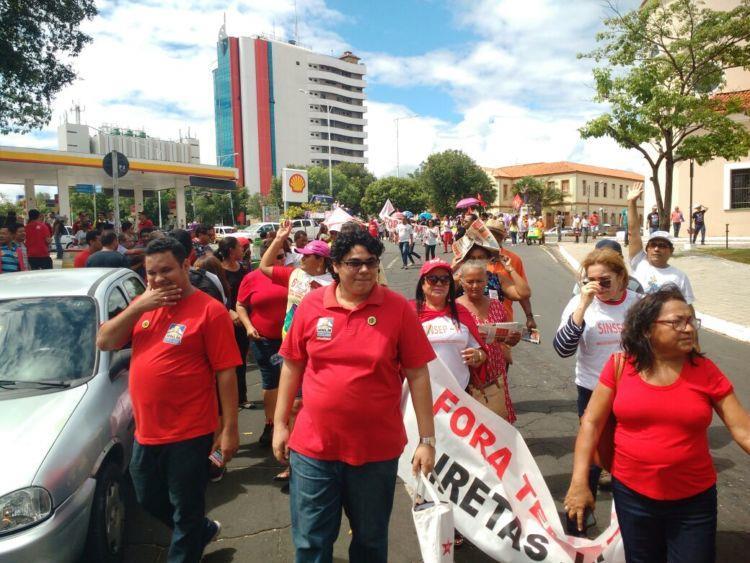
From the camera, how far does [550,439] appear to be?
16.7ft

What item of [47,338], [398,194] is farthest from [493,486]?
[398,194]

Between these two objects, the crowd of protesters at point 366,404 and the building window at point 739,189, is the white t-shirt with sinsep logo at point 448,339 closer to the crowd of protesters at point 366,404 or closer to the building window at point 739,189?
the crowd of protesters at point 366,404

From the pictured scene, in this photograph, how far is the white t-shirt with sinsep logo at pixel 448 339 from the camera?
3.61m

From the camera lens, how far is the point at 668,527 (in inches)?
95.3

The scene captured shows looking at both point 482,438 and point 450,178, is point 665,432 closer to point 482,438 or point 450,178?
point 482,438

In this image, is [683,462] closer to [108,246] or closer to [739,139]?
[108,246]

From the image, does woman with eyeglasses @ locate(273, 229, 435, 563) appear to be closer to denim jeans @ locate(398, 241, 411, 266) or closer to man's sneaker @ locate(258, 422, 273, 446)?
man's sneaker @ locate(258, 422, 273, 446)

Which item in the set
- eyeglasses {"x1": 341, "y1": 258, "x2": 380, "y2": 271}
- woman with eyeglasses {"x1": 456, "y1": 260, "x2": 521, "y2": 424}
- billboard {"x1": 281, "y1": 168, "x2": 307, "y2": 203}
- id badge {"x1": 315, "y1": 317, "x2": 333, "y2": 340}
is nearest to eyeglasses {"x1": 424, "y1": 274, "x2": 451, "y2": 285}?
woman with eyeglasses {"x1": 456, "y1": 260, "x2": 521, "y2": 424}

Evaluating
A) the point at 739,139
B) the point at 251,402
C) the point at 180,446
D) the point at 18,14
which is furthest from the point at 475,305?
the point at 739,139

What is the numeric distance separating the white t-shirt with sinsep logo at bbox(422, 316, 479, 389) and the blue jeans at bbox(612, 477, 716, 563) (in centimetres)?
129

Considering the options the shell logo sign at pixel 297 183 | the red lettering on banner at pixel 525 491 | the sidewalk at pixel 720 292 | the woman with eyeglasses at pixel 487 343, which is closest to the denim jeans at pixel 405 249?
the sidewalk at pixel 720 292

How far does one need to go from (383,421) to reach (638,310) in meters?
1.23

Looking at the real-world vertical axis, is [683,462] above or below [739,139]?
below

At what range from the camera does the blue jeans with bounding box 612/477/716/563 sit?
7.67 feet
